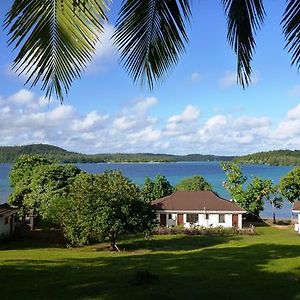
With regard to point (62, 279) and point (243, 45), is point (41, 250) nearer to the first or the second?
point (62, 279)

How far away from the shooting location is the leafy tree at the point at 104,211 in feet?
107

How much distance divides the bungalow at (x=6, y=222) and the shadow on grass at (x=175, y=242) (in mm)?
9606

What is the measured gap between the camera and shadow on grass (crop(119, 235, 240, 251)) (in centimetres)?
3547

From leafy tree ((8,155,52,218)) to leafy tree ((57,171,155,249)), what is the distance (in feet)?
53.3

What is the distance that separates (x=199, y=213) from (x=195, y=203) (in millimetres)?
1649

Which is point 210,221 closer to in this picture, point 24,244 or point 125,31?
point 24,244

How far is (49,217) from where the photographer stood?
1575 inches

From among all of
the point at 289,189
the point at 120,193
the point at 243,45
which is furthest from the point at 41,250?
the point at 289,189

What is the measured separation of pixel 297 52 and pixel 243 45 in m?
0.60

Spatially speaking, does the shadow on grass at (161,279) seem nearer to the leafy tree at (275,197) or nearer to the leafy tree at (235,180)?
the leafy tree at (235,180)

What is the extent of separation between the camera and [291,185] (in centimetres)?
5806

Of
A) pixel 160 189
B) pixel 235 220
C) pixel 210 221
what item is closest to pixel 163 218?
pixel 210 221

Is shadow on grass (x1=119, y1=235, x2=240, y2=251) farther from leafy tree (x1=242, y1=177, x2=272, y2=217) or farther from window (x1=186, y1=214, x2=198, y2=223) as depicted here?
leafy tree (x1=242, y1=177, x2=272, y2=217)

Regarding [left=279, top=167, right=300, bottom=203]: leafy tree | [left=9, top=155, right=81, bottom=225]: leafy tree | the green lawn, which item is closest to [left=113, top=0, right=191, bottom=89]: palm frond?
the green lawn
